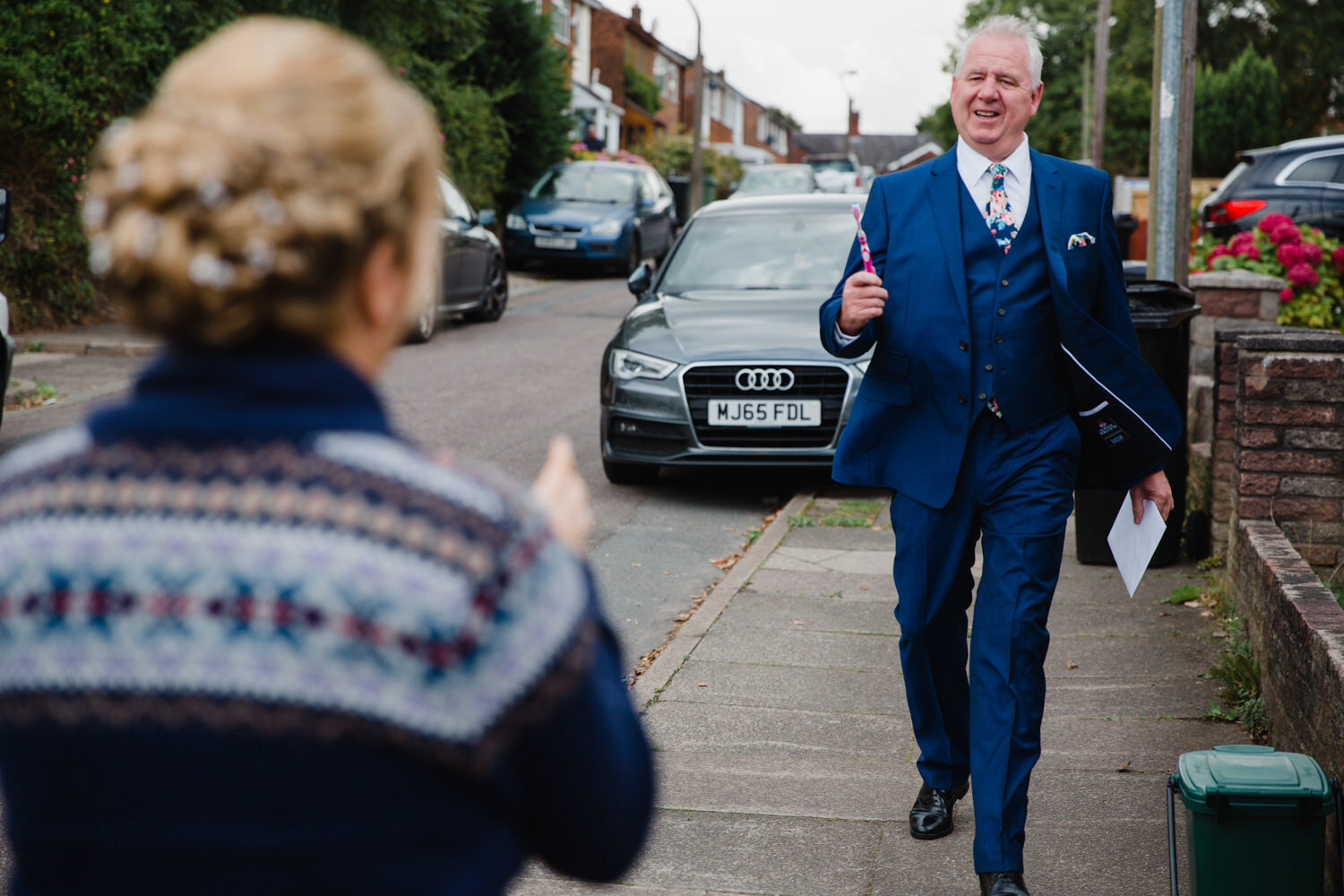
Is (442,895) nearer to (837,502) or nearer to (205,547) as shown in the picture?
(205,547)

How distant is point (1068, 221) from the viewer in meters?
3.49

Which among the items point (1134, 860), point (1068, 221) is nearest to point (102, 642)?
point (1068, 221)

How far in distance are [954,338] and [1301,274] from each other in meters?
6.62

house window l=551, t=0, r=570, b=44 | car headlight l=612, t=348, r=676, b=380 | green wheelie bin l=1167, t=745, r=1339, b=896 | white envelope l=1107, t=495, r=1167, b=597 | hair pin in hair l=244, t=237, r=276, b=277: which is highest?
house window l=551, t=0, r=570, b=44

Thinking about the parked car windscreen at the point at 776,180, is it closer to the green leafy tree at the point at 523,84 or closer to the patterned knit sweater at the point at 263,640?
the green leafy tree at the point at 523,84

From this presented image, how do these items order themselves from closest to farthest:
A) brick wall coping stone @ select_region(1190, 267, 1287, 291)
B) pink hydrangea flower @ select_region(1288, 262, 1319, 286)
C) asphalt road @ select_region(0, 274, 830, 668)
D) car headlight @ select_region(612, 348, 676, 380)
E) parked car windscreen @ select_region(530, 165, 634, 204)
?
1. asphalt road @ select_region(0, 274, 830, 668)
2. car headlight @ select_region(612, 348, 676, 380)
3. brick wall coping stone @ select_region(1190, 267, 1287, 291)
4. pink hydrangea flower @ select_region(1288, 262, 1319, 286)
5. parked car windscreen @ select_region(530, 165, 634, 204)

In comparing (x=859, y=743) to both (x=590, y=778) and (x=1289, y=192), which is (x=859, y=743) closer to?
(x=590, y=778)

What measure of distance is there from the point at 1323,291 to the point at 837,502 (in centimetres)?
370

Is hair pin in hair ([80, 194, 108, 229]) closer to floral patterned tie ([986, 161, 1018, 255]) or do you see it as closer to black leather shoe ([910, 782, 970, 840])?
floral patterned tie ([986, 161, 1018, 255])

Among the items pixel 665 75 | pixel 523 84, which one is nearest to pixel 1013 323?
pixel 523 84

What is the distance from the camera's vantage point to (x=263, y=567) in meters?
1.13

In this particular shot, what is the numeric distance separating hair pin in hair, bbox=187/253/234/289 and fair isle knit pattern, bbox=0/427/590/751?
13cm

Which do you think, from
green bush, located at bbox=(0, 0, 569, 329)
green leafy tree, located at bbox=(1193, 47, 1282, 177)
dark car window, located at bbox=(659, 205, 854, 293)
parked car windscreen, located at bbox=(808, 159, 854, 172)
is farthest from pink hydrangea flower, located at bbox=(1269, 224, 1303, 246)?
parked car windscreen, located at bbox=(808, 159, 854, 172)

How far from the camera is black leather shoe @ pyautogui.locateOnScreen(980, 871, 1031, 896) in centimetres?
326
